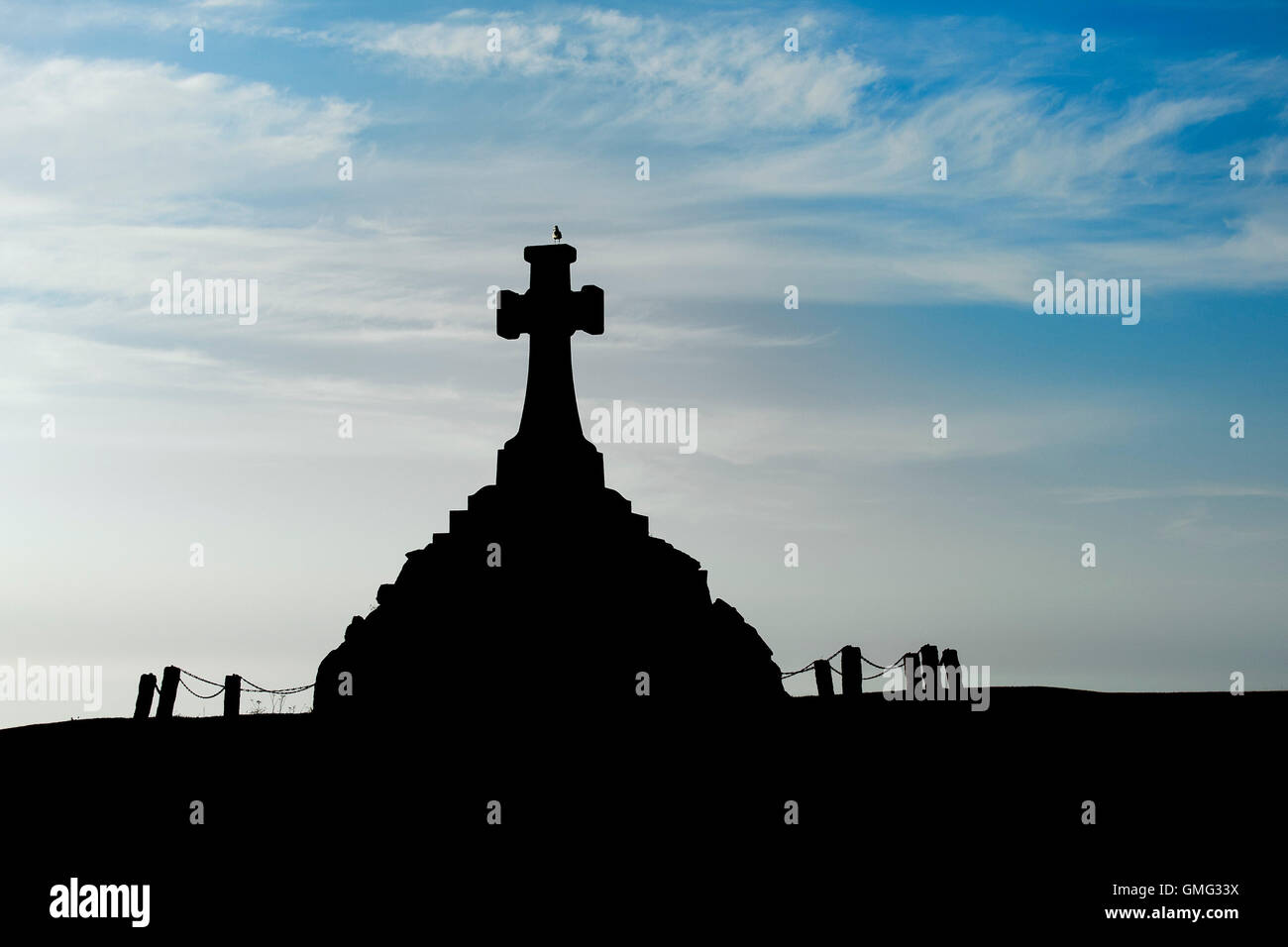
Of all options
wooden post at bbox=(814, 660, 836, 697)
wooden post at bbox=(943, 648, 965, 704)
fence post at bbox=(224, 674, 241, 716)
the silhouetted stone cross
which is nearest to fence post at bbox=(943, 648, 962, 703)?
wooden post at bbox=(943, 648, 965, 704)

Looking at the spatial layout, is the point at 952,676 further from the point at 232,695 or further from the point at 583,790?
the point at 232,695

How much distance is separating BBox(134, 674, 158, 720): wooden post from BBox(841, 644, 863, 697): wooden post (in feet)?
32.4

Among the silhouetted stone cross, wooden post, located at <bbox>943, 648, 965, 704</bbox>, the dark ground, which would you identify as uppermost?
the silhouetted stone cross

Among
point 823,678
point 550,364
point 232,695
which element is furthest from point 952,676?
point 232,695

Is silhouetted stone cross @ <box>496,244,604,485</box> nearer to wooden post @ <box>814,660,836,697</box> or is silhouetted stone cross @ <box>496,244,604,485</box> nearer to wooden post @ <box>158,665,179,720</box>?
wooden post @ <box>814,660,836,697</box>

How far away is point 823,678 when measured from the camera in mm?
16953

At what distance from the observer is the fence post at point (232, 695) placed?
19328 millimetres

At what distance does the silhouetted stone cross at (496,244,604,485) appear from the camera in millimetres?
15070

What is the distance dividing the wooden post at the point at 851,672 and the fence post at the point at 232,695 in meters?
8.66

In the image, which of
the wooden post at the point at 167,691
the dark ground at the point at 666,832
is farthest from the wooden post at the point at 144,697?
the dark ground at the point at 666,832

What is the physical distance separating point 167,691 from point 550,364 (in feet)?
26.5
